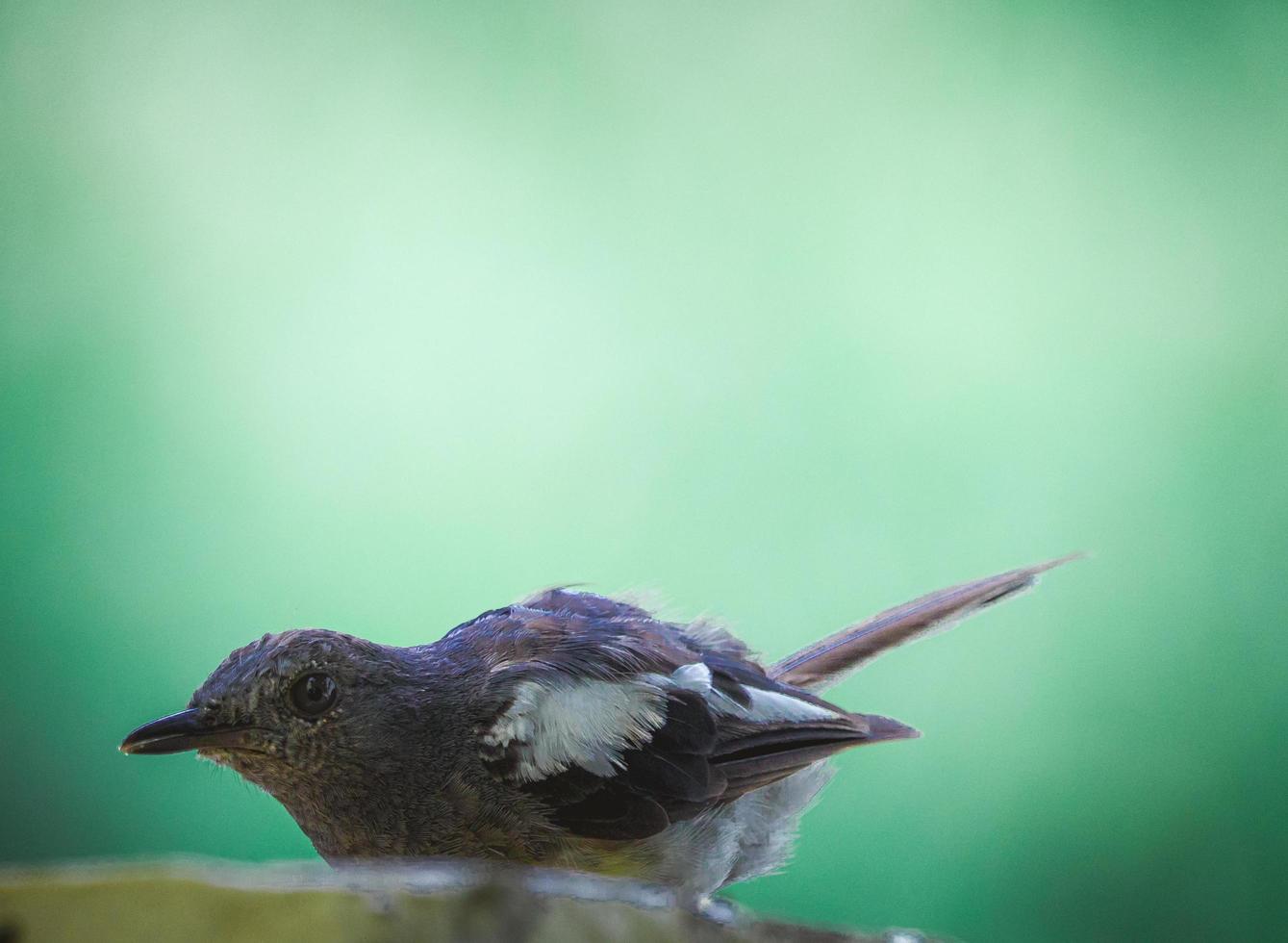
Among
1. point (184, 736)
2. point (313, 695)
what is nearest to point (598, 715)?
point (313, 695)

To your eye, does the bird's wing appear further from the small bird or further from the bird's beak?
the bird's beak

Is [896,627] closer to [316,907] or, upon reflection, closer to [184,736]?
[184,736]

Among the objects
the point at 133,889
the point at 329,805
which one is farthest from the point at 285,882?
the point at 329,805

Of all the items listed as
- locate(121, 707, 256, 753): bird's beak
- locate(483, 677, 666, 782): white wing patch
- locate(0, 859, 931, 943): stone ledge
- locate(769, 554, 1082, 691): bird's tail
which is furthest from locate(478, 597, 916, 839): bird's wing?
locate(0, 859, 931, 943): stone ledge

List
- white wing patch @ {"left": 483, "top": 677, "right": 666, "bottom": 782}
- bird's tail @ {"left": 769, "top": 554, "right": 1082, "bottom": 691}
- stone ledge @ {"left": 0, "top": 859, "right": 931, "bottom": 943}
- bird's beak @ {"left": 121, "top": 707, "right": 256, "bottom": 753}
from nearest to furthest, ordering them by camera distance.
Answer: stone ledge @ {"left": 0, "top": 859, "right": 931, "bottom": 943}, bird's beak @ {"left": 121, "top": 707, "right": 256, "bottom": 753}, white wing patch @ {"left": 483, "top": 677, "right": 666, "bottom": 782}, bird's tail @ {"left": 769, "top": 554, "right": 1082, "bottom": 691}

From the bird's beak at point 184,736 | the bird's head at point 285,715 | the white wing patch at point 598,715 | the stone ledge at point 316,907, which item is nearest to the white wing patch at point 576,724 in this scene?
the white wing patch at point 598,715

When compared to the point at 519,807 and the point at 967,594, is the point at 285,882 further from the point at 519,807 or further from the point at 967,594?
the point at 967,594
